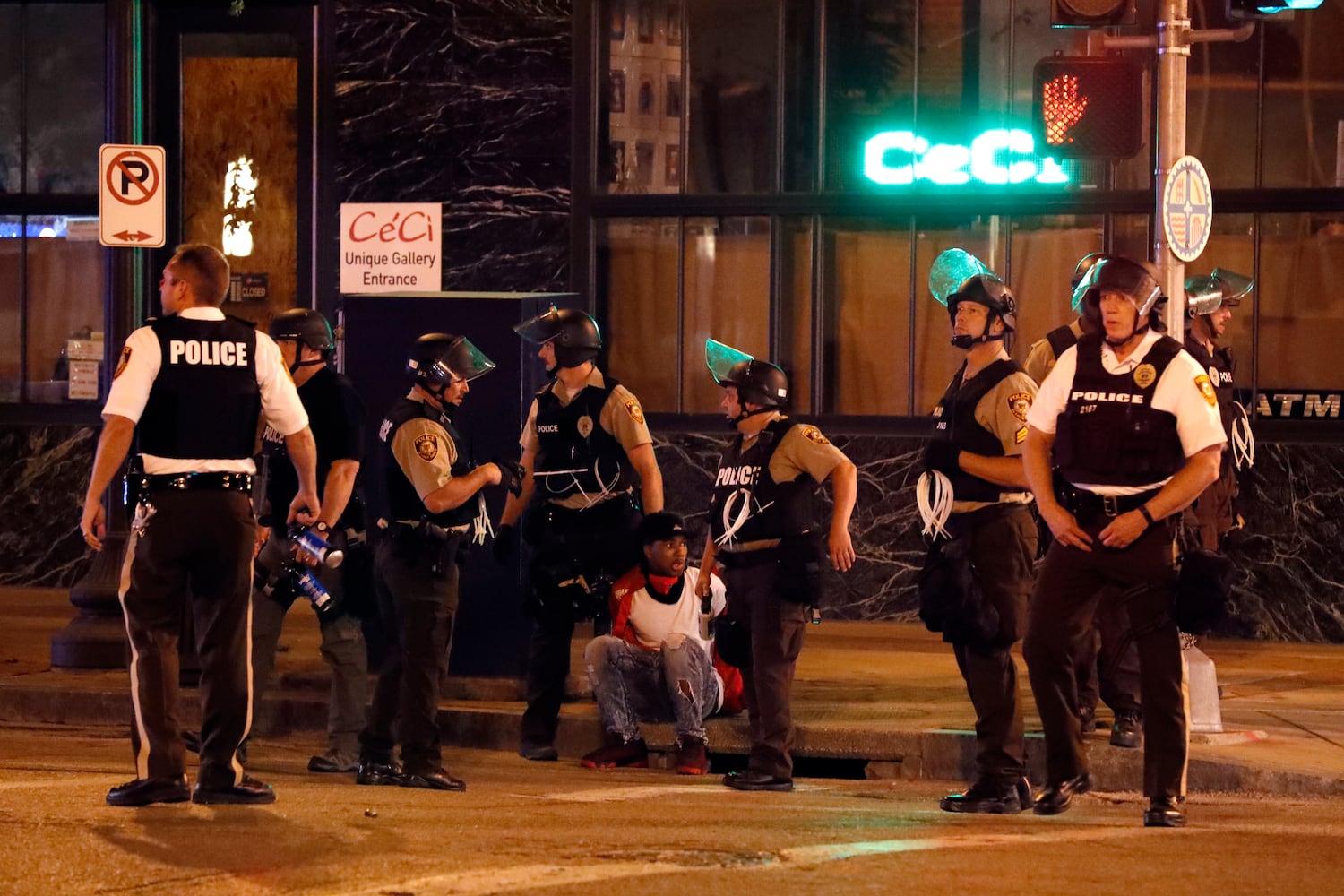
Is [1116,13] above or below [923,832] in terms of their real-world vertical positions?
above

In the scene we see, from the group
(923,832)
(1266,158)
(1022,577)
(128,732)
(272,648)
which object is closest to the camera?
(923,832)

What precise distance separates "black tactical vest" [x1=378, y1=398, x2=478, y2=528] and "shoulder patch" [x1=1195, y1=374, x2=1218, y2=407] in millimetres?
3086

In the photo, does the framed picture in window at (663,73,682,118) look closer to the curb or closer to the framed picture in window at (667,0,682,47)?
the framed picture in window at (667,0,682,47)

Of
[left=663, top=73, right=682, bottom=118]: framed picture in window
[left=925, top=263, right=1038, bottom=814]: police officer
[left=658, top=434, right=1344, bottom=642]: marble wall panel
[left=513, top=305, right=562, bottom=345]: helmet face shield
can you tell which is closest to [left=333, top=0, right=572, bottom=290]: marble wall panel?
[left=663, top=73, right=682, bottom=118]: framed picture in window

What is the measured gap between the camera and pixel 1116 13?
9555 mm

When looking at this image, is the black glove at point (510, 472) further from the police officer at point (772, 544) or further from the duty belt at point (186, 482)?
the duty belt at point (186, 482)

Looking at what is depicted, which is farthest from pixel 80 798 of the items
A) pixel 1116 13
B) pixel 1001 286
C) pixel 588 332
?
pixel 1116 13

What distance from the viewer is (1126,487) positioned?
770 cm

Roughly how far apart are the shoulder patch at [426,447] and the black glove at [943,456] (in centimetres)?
206

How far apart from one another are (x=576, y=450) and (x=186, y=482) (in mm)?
2400

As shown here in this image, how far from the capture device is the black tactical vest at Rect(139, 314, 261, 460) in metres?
7.73

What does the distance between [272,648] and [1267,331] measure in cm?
692

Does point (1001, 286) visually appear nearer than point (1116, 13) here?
Yes

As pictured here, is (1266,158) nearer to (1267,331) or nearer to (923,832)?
(1267,331)
